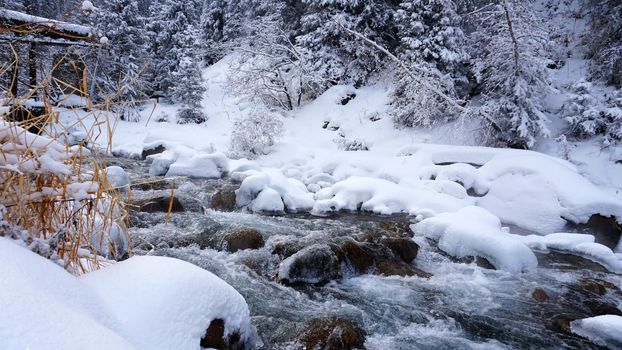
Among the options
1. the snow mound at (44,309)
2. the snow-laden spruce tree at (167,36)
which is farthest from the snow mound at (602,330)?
the snow-laden spruce tree at (167,36)

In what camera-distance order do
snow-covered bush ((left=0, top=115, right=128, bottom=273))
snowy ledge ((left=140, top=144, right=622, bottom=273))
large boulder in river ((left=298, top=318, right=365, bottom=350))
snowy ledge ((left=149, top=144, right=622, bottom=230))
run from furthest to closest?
1. snowy ledge ((left=149, top=144, right=622, bottom=230))
2. snowy ledge ((left=140, top=144, right=622, bottom=273))
3. large boulder in river ((left=298, top=318, right=365, bottom=350))
4. snow-covered bush ((left=0, top=115, right=128, bottom=273))

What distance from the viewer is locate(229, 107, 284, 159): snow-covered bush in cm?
1170

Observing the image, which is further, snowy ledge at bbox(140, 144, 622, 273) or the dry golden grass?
snowy ledge at bbox(140, 144, 622, 273)

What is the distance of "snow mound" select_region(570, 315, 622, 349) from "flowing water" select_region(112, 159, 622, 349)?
124mm

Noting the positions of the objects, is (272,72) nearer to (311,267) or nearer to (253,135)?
(253,135)

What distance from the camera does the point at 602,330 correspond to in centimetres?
380

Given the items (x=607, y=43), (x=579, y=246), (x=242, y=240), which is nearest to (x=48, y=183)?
(x=242, y=240)

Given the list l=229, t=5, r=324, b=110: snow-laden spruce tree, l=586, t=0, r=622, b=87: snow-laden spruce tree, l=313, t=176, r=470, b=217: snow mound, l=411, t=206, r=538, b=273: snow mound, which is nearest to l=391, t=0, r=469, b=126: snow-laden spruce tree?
l=586, t=0, r=622, b=87: snow-laden spruce tree

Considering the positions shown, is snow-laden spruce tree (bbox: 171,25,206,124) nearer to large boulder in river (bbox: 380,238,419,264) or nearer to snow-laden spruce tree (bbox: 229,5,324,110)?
snow-laden spruce tree (bbox: 229,5,324,110)

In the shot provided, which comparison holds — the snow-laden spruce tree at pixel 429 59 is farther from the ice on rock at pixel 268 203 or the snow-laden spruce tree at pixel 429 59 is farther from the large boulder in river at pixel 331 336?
the large boulder in river at pixel 331 336

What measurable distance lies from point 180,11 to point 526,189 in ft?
78.1

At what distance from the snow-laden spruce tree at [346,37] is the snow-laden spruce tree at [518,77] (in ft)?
18.6

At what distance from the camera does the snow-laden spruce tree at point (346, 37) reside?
15094 mm

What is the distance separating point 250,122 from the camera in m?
11.8
